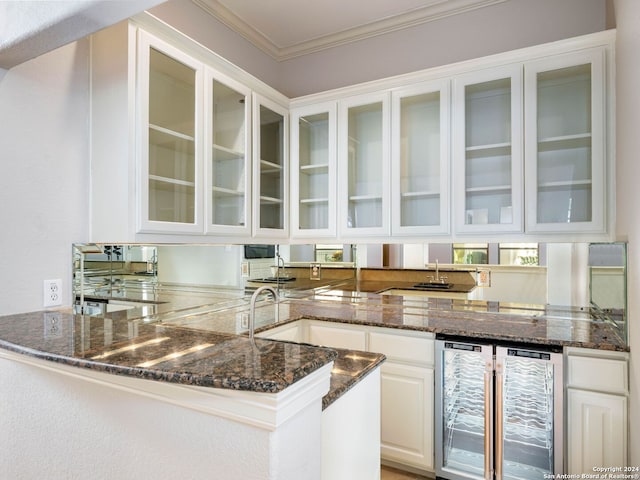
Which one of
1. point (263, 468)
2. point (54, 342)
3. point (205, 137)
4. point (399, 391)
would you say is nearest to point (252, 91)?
point (205, 137)

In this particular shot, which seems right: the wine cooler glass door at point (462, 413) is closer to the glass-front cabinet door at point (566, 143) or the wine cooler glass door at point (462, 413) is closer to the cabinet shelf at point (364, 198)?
the glass-front cabinet door at point (566, 143)

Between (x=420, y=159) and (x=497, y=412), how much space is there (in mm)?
1565

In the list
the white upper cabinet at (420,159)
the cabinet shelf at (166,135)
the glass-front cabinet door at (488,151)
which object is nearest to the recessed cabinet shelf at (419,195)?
the white upper cabinet at (420,159)

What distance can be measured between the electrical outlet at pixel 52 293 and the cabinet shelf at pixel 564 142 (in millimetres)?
2630

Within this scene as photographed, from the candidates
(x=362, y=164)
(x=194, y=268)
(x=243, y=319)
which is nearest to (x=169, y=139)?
(x=194, y=268)

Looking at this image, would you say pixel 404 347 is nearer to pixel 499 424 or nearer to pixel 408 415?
pixel 408 415

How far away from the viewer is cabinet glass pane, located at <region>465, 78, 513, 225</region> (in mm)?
2264

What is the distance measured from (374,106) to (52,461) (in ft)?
8.23

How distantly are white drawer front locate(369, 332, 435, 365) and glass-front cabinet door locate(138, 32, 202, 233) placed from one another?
4.00 feet

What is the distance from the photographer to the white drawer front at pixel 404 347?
2098mm

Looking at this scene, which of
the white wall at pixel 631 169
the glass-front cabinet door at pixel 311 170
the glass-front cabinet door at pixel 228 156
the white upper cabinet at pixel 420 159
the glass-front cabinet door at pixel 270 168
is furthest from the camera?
the glass-front cabinet door at pixel 311 170

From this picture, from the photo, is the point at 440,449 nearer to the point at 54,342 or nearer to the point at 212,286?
the point at 212,286

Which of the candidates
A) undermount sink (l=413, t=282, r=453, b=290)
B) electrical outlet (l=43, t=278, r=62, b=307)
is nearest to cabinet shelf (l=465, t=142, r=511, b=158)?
undermount sink (l=413, t=282, r=453, b=290)

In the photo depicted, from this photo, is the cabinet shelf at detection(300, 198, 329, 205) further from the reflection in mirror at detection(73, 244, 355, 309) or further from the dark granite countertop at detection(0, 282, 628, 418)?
the dark granite countertop at detection(0, 282, 628, 418)
